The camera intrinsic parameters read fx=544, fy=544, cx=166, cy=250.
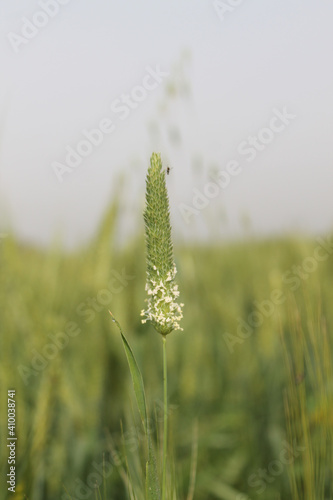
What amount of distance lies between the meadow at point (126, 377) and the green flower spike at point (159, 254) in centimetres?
41

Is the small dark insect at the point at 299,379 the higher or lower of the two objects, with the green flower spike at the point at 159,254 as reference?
lower

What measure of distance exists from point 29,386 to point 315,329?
96 cm

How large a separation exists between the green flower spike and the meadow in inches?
16.1

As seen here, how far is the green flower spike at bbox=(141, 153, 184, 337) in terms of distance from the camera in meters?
0.50

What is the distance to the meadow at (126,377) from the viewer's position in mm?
1191

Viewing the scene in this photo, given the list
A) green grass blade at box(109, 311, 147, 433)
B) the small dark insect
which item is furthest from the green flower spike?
the small dark insect

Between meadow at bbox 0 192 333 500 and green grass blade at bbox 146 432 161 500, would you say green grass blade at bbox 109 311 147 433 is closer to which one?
green grass blade at bbox 146 432 161 500

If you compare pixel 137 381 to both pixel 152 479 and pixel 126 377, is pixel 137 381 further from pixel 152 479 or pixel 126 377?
pixel 126 377

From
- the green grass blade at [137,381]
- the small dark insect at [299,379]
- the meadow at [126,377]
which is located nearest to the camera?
the green grass blade at [137,381]

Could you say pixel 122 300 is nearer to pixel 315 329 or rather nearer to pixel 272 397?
pixel 272 397

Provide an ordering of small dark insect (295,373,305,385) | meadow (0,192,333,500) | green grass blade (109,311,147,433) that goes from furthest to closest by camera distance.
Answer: meadow (0,192,333,500) < small dark insect (295,373,305,385) < green grass blade (109,311,147,433)

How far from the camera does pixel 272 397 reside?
164cm

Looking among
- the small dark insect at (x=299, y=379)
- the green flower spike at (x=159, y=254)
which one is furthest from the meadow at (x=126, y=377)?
the green flower spike at (x=159, y=254)

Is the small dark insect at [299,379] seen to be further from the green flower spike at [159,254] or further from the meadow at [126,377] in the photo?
the green flower spike at [159,254]
